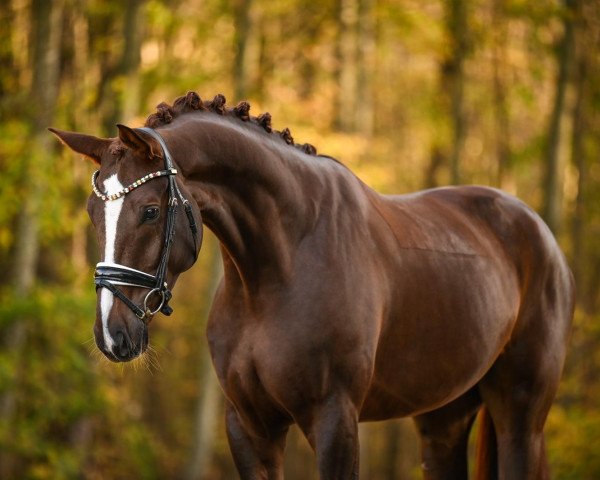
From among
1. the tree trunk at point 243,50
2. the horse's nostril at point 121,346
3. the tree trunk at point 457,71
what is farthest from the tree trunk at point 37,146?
the horse's nostril at point 121,346

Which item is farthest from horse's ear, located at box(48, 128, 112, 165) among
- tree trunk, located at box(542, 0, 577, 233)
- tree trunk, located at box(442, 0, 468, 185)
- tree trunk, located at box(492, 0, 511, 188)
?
tree trunk, located at box(492, 0, 511, 188)

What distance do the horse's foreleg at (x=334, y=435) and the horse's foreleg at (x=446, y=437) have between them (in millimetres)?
1315

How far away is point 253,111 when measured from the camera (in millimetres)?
12672

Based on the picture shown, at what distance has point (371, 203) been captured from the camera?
14.6 ft

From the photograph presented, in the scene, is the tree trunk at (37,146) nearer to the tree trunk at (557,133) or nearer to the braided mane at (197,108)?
the tree trunk at (557,133)

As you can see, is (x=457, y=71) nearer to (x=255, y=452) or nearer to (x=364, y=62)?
(x=364, y=62)

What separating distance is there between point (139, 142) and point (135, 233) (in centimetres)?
32

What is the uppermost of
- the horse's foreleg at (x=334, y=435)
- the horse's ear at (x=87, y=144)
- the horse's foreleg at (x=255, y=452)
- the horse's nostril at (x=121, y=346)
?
the horse's ear at (x=87, y=144)

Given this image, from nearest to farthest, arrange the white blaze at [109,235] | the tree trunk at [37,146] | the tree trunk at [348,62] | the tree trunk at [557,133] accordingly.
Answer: the white blaze at [109,235] < the tree trunk at [37,146] < the tree trunk at [557,133] < the tree trunk at [348,62]

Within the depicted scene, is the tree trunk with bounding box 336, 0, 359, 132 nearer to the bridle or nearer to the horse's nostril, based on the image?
the bridle

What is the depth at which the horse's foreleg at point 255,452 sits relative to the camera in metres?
4.23

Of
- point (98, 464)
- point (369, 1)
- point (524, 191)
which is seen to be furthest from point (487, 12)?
point (98, 464)

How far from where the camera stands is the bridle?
351cm

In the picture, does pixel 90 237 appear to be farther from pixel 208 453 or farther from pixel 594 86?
pixel 594 86
